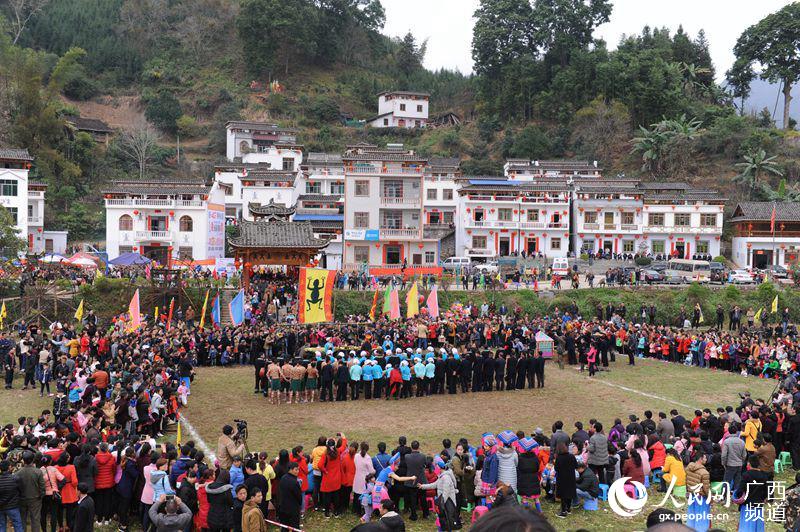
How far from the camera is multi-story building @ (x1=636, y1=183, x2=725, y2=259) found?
5538cm

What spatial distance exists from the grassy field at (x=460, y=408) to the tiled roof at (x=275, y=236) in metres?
11.7

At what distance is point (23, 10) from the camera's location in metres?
94.4

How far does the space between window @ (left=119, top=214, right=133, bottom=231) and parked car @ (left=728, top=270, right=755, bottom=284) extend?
4230 centimetres

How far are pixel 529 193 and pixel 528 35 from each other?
38.7 meters

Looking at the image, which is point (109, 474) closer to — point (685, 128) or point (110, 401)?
point (110, 401)

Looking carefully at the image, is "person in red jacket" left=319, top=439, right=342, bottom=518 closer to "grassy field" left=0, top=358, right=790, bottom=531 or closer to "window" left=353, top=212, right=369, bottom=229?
"grassy field" left=0, top=358, right=790, bottom=531

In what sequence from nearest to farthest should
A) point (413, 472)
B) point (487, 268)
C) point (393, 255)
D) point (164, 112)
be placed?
point (413, 472)
point (487, 268)
point (393, 255)
point (164, 112)

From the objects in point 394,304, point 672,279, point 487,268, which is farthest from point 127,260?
point 672,279

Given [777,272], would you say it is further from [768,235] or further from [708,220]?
[708,220]

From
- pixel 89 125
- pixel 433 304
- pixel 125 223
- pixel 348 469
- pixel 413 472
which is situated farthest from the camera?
pixel 89 125

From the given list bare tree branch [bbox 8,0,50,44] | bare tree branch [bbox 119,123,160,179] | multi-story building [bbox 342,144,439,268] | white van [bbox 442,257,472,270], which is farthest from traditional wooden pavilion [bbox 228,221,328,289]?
bare tree branch [bbox 8,0,50,44]

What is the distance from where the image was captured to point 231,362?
969 inches

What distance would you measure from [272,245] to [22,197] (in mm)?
25335

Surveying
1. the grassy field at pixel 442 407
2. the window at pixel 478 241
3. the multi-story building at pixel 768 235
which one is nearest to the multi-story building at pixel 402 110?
the window at pixel 478 241
